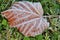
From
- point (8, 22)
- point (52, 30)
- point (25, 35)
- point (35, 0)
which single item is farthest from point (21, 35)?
point (35, 0)

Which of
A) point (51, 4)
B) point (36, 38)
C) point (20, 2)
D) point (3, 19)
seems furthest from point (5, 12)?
point (51, 4)

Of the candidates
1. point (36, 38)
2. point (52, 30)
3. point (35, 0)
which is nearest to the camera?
point (36, 38)

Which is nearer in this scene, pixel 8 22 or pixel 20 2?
pixel 8 22

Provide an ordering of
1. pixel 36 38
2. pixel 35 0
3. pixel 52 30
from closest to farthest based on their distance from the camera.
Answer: pixel 36 38
pixel 52 30
pixel 35 0

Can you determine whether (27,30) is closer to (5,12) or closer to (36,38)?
(36,38)

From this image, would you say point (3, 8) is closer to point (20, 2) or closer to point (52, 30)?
point (20, 2)

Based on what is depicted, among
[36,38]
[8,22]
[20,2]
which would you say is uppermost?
[20,2]

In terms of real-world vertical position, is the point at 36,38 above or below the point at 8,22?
below
